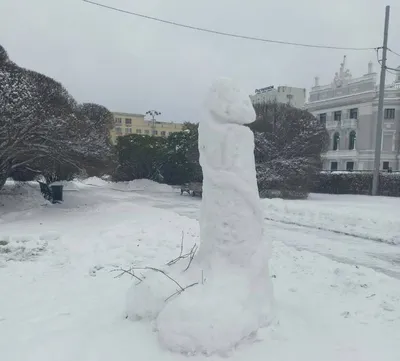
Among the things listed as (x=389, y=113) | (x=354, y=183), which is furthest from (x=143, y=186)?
(x=389, y=113)

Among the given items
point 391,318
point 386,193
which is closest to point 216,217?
point 391,318

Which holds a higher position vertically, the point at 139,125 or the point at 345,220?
the point at 139,125

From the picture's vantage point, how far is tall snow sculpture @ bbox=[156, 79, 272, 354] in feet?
12.7

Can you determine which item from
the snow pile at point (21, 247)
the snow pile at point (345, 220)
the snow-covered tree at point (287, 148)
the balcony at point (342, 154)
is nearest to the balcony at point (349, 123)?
the balcony at point (342, 154)

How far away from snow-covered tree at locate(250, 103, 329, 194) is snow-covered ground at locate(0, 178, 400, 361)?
9787mm

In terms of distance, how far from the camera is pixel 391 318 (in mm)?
4762

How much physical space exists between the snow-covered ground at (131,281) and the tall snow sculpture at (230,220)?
1.42 ft

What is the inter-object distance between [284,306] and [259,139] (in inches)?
722

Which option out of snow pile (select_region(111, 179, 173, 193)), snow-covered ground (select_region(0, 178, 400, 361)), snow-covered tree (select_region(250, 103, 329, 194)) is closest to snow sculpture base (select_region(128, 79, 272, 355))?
snow-covered ground (select_region(0, 178, 400, 361))

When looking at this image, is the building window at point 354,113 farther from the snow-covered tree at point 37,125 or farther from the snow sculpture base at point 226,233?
the snow sculpture base at point 226,233

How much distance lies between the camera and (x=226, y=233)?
419 cm

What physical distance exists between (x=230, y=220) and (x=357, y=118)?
42.5 meters

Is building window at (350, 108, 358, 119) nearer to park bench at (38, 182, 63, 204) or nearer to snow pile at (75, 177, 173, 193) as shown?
snow pile at (75, 177, 173, 193)

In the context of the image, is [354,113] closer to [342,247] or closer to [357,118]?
[357,118]
